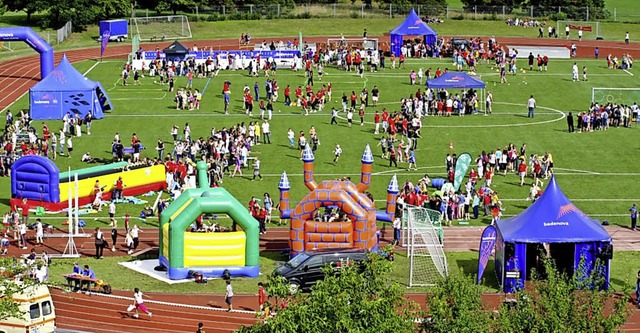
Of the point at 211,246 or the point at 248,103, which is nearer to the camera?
the point at 211,246

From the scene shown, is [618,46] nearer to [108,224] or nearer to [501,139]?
[501,139]

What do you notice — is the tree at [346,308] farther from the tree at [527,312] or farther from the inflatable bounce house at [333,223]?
the inflatable bounce house at [333,223]

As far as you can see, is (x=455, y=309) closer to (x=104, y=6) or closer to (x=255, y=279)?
(x=255, y=279)

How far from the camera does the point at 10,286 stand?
110 ft

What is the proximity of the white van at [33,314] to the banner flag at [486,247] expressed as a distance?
1357 cm

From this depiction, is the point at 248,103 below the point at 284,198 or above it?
above

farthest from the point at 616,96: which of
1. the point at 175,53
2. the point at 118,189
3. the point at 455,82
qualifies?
the point at 118,189

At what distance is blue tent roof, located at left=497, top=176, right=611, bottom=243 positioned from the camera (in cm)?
4081

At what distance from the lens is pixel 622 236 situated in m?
48.3

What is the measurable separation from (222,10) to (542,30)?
28163 millimetres

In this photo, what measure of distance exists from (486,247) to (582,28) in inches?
2613

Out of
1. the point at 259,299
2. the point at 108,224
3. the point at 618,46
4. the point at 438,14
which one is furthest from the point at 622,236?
the point at 438,14

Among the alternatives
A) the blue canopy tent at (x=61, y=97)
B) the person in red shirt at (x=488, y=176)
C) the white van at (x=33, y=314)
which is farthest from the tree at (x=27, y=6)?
the white van at (x=33, y=314)

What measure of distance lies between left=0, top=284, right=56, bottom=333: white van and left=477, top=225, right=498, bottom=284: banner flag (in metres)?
13.6
